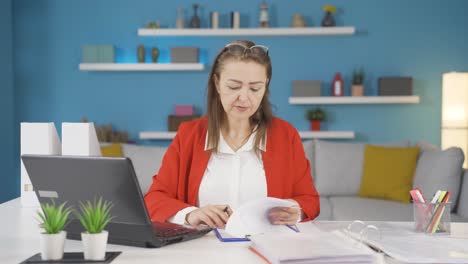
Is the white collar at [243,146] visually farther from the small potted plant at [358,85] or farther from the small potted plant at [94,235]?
the small potted plant at [358,85]

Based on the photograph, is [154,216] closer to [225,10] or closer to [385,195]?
[385,195]

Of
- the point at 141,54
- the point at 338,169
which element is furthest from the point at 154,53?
the point at 338,169

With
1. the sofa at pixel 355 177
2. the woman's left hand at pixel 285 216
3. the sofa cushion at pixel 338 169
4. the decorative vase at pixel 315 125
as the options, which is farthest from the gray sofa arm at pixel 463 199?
the woman's left hand at pixel 285 216

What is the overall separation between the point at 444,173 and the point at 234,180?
227 cm

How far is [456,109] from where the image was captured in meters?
5.09

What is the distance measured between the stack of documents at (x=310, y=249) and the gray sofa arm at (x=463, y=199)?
2.54 meters

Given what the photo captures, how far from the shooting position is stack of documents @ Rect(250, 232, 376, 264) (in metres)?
1.23

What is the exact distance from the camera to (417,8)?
539 centimetres

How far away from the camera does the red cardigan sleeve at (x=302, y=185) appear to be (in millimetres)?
2062

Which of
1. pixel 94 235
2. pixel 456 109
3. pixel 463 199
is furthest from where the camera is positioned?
pixel 456 109

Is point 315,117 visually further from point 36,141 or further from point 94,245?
point 94,245

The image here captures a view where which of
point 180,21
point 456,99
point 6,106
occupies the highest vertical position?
point 180,21

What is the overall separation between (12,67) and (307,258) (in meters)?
4.89

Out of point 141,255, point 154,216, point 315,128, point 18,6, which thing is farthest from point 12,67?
point 141,255
